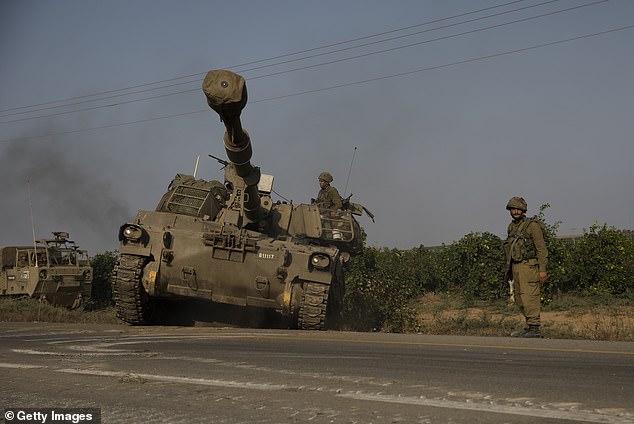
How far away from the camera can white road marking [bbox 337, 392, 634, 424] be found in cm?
421

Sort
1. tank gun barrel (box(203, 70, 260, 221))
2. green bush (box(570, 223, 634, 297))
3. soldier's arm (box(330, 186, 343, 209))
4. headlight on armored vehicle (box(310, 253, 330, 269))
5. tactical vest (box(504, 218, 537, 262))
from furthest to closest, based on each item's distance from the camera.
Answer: green bush (box(570, 223, 634, 297)) → soldier's arm (box(330, 186, 343, 209)) → headlight on armored vehicle (box(310, 253, 330, 269)) → tank gun barrel (box(203, 70, 260, 221)) → tactical vest (box(504, 218, 537, 262))

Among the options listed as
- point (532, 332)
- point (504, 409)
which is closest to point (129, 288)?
point (532, 332)

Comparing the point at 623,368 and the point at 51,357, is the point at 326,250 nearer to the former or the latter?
the point at 51,357

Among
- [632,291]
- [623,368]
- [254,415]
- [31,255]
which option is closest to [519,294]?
[623,368]

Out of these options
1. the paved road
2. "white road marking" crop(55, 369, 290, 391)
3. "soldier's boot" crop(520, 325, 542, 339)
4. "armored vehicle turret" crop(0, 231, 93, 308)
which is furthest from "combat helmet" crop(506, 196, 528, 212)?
"armored vehicle turret" crop(0, 231, 93, 308)

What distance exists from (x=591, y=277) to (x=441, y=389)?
20.8 metres

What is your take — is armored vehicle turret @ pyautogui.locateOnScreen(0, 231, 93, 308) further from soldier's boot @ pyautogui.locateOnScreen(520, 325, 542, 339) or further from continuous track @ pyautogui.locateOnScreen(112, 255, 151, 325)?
soldier's boot @ pyautogui.locateOnScreen(520, 325, 542, 339)

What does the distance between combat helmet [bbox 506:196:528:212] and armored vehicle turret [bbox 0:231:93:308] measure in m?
19.5

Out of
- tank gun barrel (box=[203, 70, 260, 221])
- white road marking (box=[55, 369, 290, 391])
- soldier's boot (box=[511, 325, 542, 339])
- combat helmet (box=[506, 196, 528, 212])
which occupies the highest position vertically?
tank gun barrel (box=[203, 70, 260, 221])

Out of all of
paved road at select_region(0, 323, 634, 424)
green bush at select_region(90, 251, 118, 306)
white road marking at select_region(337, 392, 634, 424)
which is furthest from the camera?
green bush at select_region(90, 251, 118, 306)

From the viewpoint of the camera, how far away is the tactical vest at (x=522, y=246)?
Result: 11.3 meters

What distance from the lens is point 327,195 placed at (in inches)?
674

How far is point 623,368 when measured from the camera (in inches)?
255

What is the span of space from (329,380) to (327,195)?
37.2ft
